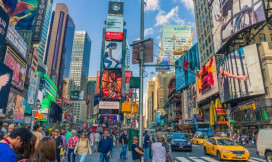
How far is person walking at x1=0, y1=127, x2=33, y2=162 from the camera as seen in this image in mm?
2469

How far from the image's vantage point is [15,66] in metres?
45.6

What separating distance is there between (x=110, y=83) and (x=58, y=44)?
4776 inches

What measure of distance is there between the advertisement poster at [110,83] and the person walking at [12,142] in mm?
67085

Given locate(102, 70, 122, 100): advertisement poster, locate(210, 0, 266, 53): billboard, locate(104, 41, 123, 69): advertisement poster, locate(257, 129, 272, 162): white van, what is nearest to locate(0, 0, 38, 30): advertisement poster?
locate(104, 41, 123, 69): advertisement poster

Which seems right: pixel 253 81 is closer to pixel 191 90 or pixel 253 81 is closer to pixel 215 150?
pixel 215 150

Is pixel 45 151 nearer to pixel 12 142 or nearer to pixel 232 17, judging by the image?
pixel 12 142

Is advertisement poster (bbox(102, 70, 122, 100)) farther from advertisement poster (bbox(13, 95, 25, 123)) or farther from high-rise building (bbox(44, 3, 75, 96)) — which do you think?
high-rise building (bbox(44, 3, 75, 96))

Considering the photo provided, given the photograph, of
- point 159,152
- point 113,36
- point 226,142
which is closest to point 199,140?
point 226,142

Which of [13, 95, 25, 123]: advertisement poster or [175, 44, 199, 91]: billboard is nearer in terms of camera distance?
[13, 95, 25, 123]: advertisement poster

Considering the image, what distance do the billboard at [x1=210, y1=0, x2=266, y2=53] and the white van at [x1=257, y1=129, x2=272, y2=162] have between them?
102 ft

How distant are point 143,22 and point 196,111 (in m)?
63.7

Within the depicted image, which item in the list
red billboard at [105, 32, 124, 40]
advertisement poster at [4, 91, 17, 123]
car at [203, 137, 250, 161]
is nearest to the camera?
car at [203, 137, 250, 161]

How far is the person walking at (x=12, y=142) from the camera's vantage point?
247 cm

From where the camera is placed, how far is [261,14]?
34031 mm
